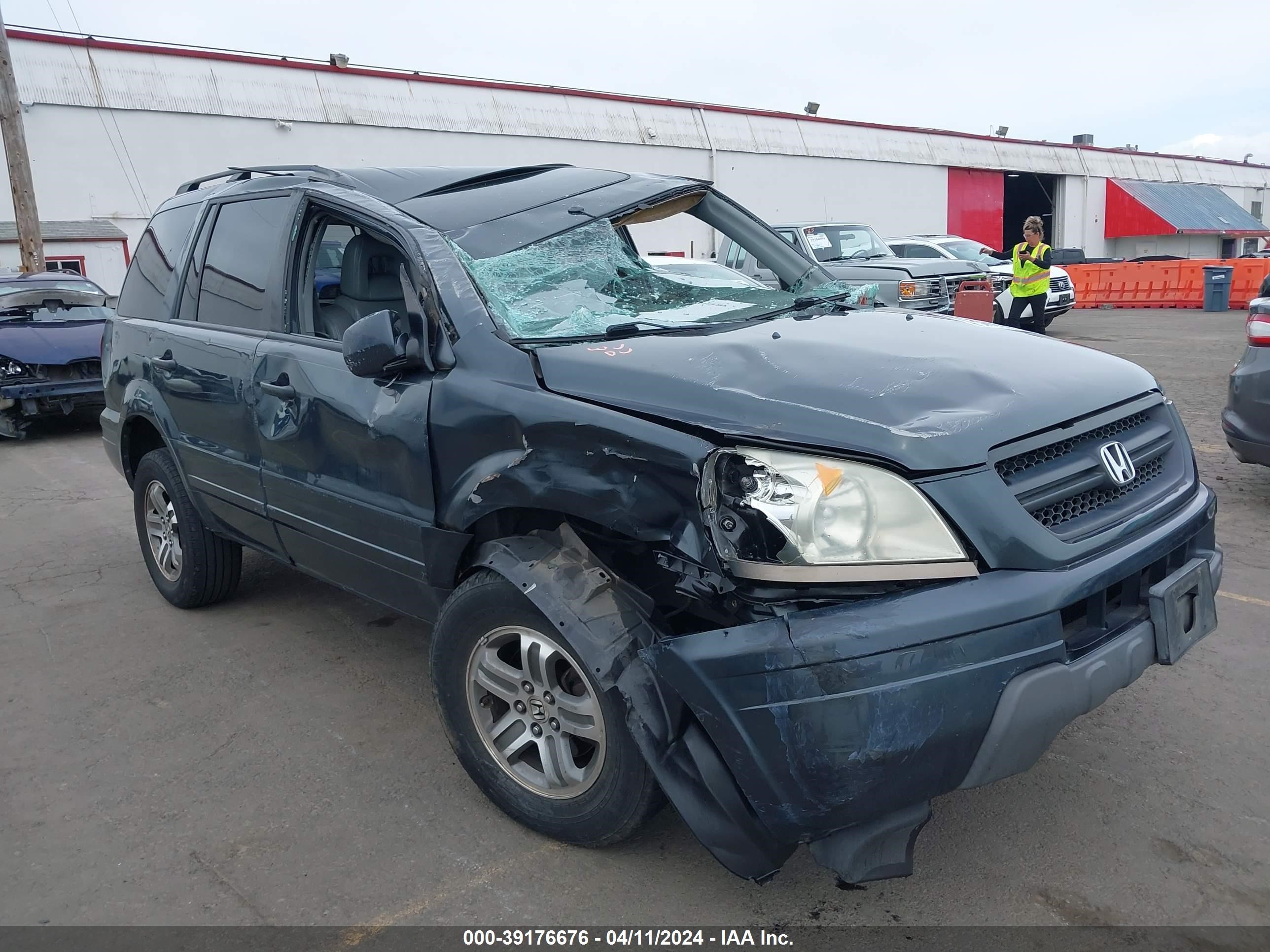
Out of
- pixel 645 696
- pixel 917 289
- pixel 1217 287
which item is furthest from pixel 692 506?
pixel 1217 287

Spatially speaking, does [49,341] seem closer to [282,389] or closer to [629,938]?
[282,389]

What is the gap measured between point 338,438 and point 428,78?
24193mm

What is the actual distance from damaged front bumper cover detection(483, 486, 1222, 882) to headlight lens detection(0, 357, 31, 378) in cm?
973

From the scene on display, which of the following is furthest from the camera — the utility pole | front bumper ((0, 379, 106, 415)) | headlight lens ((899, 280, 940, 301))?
the utility pole

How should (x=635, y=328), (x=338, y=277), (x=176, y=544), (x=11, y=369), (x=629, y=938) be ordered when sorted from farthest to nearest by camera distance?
1. (x=11, y=369)
2. (x=176, y=544)
3. (x=338, y=277)
4. (x=635, y=328)
5. (x=629, y=938)

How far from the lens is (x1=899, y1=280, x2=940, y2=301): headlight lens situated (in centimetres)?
A: 1338

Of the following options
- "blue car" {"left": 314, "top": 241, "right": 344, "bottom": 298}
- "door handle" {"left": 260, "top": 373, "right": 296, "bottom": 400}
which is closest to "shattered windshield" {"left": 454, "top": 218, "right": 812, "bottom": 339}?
"blue car" {"left": 314, "top": 241, "right": 344, "bottom": 298}

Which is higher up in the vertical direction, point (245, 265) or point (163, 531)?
point (245, 265)

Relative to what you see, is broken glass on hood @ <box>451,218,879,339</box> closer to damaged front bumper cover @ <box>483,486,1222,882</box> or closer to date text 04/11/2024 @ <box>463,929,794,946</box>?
damaged front bumper cover @ <box>483,486,1222,882</box>

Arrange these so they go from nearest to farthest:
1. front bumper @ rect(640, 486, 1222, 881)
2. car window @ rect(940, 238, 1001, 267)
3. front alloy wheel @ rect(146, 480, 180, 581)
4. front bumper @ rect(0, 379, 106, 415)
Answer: front bumper @ rect(640, 486, 1222, 881)
front alloy wheel @ rect(146, 480, 180, 581)
front bumper @ rect(0, 379, 106, 415)
car window @ rect(940, 238, 1001, 267)

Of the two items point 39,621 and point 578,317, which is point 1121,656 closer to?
point 578,317

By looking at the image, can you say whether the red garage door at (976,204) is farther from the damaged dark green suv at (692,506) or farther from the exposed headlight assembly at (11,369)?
the damaged dark green suv at (692,506)

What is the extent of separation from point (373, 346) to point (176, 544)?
2.48 m

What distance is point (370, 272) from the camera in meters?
3.55
